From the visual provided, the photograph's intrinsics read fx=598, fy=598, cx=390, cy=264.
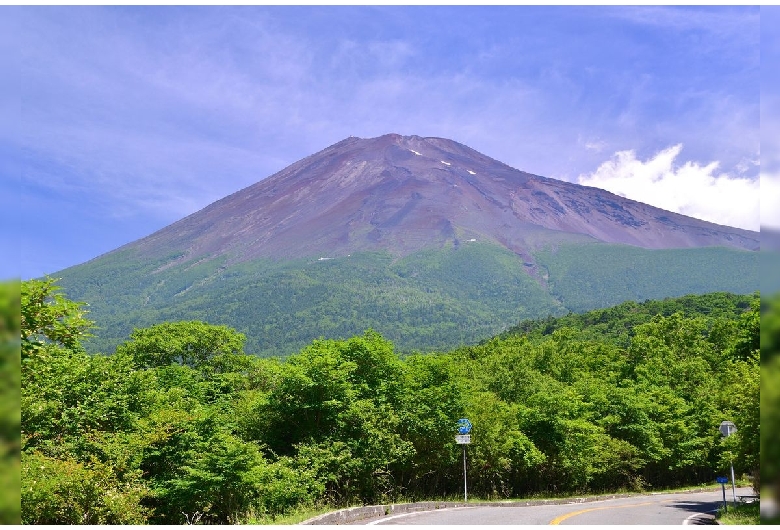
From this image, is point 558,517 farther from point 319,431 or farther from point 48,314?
point 48,314

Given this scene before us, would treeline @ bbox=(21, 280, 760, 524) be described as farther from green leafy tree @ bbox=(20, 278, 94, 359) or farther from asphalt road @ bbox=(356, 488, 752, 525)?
asphalt road @ bbox=(356, 488, 752, 525)

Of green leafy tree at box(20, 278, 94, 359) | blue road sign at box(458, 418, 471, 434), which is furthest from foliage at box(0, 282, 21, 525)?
blue road sign at box(458, 418, 471, 434)

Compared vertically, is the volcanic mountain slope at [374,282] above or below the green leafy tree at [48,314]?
above

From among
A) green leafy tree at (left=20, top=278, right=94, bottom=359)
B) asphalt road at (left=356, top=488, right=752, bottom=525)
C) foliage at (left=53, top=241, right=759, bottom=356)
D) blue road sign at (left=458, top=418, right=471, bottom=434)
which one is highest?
foliage at (left=53, top=241, right=759, bottom=356)

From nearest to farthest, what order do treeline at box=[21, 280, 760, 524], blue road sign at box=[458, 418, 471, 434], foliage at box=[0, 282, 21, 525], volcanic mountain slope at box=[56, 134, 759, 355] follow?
1. foliage at box=[0, 282, 21, 525]
2. treeline at box=[21, 280, 760, 524]
3. blue road sign at box=[458, 418, 471, 434]
4. volcanic mountain slope at box=[56, 134, 759, 355]

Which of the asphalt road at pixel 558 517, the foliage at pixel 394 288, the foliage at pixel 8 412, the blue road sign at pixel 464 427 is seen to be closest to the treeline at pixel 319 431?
the blue road sign at pixel 464 427

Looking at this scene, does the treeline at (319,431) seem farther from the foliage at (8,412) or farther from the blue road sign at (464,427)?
the foliage at (8,412)

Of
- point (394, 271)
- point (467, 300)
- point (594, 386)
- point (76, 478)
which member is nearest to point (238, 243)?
point (394, 271)

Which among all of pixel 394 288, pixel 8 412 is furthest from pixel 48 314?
pixel 394 288
